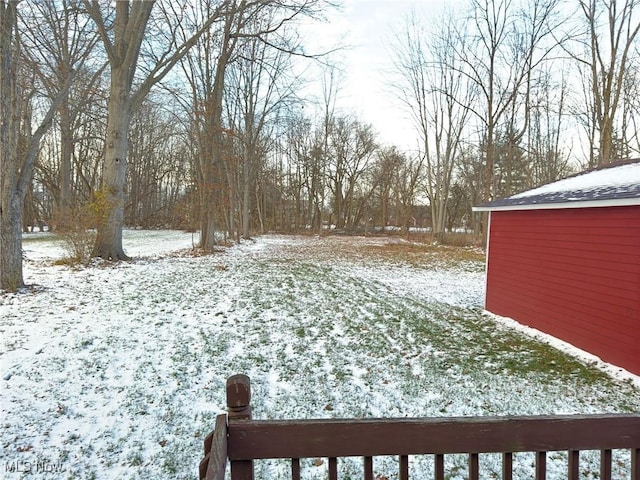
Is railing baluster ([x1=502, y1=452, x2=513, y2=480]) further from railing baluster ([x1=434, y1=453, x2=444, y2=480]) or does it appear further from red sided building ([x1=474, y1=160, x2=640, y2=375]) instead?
red sided building ([x1=474, y1=160, x2=640, y2=375])

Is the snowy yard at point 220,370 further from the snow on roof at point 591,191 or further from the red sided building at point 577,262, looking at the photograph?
the snow on roof at point 591,191

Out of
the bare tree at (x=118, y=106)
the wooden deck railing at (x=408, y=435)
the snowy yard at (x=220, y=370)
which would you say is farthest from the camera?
the bare tree at (x=118, y=106)

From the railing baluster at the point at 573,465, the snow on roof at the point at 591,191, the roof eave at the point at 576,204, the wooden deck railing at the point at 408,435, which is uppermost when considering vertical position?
the snow on roof at the point at 591,191

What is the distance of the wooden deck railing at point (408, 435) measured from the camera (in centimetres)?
146

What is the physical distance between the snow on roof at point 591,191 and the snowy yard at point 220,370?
2.27 m

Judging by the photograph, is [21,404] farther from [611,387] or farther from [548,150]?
[548,150]

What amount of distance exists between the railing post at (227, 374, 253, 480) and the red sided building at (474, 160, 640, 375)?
5.33 metres

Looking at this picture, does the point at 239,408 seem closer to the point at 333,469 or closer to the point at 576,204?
the point at 333,469

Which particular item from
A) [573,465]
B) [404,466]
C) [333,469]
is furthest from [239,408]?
[573,465]

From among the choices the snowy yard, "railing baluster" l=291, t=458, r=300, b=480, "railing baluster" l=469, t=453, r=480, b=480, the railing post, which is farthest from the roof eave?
the railing post

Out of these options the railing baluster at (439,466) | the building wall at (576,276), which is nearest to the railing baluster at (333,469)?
the railing baluster at (439,466)

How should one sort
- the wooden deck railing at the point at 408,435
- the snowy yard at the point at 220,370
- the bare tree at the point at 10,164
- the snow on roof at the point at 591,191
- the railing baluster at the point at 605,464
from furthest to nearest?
the bare tree at the point at 10,164, the snow on roof at the point at 591,191, the snowy yard at the point at 220,370, the railing baluster at the point at 605,464, the wooden deck railing at the point at 408,435

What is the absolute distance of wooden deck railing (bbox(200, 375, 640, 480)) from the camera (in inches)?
57.6

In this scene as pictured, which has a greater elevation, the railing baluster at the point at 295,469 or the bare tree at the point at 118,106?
the bare tree at the point at 118,106
